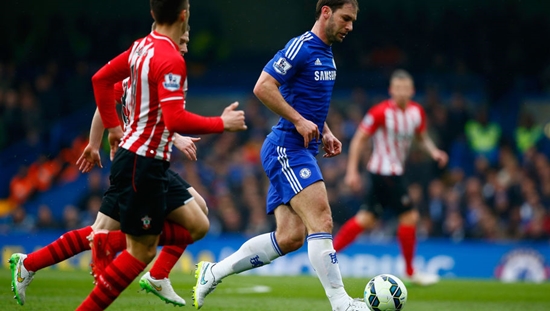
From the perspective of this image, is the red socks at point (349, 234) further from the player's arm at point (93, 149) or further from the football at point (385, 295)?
the player's arm at point (93, 149)

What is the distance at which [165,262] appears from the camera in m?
5.43

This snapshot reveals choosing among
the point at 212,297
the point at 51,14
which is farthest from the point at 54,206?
the point at 212,297

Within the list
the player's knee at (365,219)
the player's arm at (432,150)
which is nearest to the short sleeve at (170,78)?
the player's knee at (365,219)

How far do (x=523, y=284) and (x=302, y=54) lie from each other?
564 centimetres

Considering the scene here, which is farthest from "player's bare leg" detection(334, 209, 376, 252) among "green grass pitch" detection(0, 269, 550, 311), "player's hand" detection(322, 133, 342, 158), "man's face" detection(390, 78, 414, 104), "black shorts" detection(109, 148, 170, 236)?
"black shorts" detection(109, 148, 170, 236)

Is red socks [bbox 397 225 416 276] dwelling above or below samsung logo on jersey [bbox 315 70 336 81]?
above

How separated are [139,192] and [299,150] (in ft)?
4.46

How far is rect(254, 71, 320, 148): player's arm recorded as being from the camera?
507 cm

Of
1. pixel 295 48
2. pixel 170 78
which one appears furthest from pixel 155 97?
pixel 295 48

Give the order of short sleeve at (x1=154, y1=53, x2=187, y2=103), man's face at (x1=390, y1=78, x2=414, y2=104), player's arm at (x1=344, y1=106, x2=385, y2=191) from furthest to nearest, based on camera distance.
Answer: man's face at (x1=390, y1=78, x2=414, y2=104) < player's arm at (x1=344, y1=106, x2=385, y2=191) < short sleeve at (x1=154, y1=53, x2=187, y2=103)

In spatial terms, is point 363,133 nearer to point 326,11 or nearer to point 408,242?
point 408,242

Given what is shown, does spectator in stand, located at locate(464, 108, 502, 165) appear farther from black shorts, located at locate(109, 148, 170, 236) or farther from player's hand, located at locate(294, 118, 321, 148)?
black shorts, located at locate(109, 148, 170, 236)

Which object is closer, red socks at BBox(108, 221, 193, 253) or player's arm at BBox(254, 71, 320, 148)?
red socks at BBox(108, 221, 193, 253)

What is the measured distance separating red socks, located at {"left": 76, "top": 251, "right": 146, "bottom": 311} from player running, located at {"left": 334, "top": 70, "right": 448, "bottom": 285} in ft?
15.0
